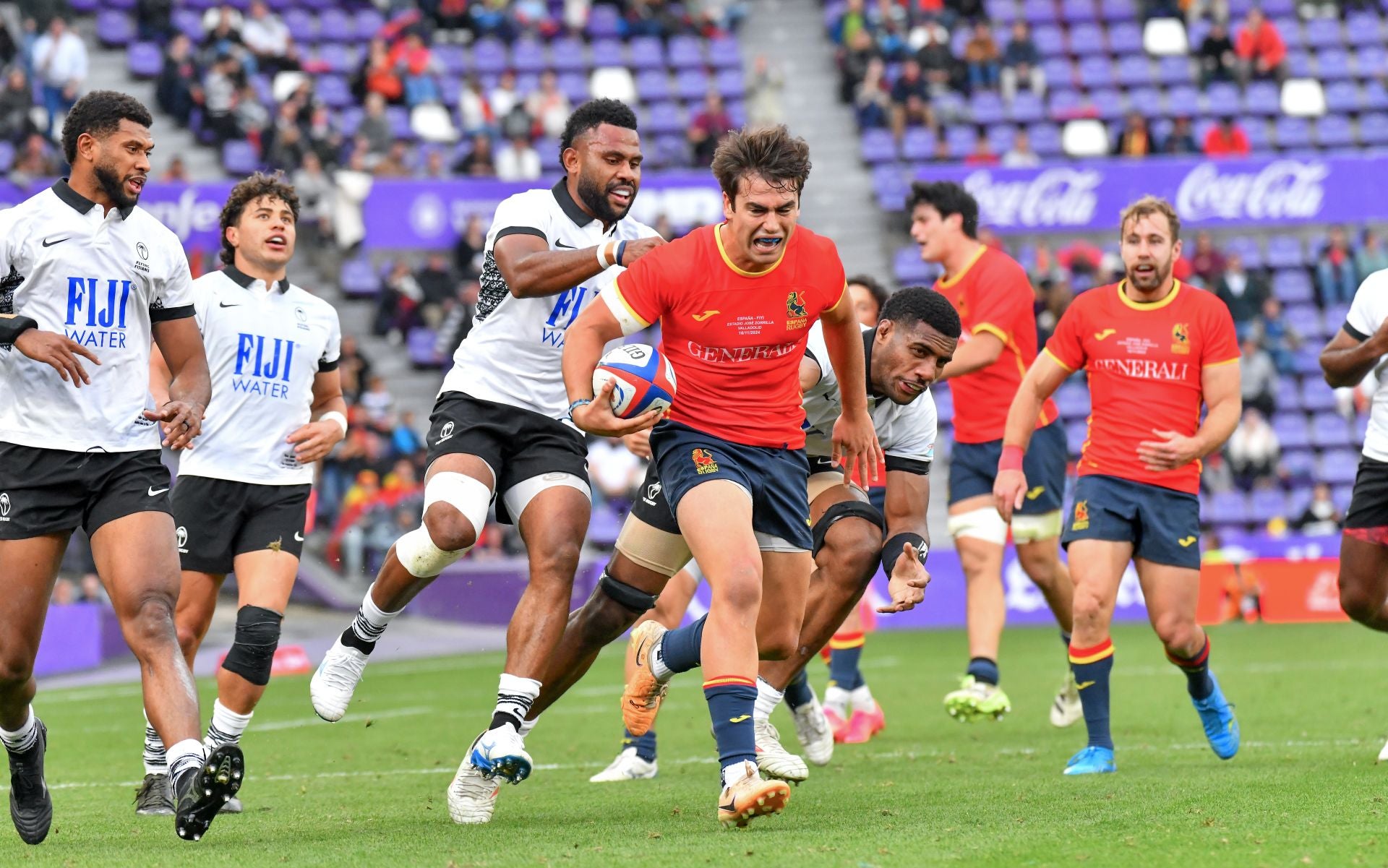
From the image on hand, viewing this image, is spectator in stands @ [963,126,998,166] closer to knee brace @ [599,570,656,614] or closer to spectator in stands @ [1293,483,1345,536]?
spectator in stands @ [1293,483,1345,536]

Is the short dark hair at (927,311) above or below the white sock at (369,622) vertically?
above

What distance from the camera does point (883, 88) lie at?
86.8 ft

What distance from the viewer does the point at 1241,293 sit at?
24.1 meters

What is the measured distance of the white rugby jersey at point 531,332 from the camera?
7363 mm

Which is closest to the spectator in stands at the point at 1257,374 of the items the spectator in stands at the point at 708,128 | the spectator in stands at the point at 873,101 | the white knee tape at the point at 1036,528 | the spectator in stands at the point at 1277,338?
the spectator in stands at the point at 1277,338

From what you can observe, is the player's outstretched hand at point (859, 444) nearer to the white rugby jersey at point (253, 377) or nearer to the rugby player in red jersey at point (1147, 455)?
the rugby player in red jersey at point (1147, 455)

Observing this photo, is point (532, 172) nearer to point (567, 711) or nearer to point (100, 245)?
point (567, 711)

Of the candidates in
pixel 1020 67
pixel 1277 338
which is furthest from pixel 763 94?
pixel 1277 338

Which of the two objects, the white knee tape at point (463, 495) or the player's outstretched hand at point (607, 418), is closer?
the player's outstretched hand at point (607, 418)

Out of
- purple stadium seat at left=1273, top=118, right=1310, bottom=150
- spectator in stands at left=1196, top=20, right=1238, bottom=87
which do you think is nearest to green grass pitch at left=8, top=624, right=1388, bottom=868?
purple stadium seat at left=1273, top=118, right=1310, bottom=150

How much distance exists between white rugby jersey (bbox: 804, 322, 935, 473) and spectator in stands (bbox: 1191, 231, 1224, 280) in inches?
658

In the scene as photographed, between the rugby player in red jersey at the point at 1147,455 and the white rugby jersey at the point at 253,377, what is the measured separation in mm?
3382

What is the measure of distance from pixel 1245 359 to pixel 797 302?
18.9 meters

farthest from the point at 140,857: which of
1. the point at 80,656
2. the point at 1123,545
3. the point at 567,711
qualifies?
the point at 80,656
